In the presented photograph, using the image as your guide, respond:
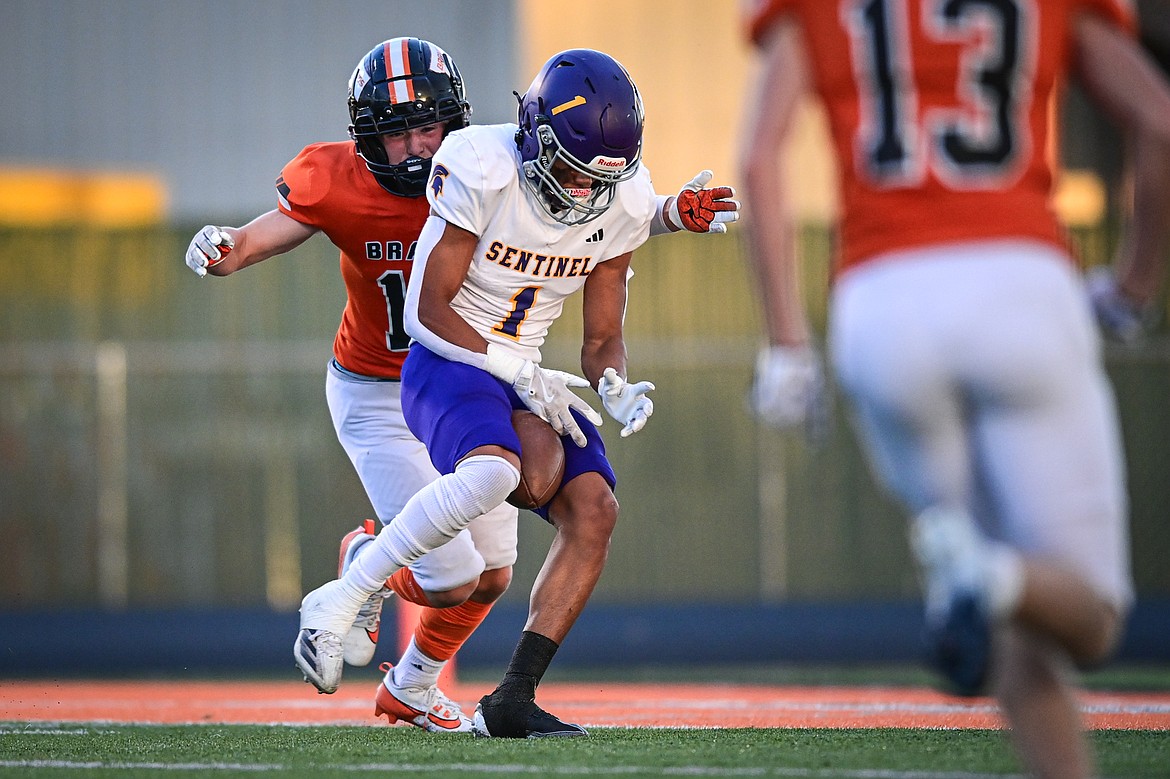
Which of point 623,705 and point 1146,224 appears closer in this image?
point 1146,224

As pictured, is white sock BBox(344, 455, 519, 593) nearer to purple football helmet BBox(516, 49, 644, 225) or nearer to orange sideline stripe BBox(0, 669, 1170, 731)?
purple football helmet BBox(516, 49, 644, 225)

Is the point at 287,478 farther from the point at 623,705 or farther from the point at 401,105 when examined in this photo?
the point at 401,105

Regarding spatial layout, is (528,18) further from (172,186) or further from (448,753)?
(448,753)

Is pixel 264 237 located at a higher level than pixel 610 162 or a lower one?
lower

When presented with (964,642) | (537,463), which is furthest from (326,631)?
(964,642)

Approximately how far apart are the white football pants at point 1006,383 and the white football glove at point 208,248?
2.64 m

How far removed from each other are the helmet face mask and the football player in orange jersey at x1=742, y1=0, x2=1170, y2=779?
2.24 metres

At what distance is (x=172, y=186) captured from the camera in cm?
1279

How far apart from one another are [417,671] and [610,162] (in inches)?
65.6

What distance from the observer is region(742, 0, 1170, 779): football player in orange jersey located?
7.61 feet

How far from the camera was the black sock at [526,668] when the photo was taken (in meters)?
4.07

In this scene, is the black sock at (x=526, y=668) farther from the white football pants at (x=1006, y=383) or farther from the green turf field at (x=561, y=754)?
the white football pants at (x=1006, y=383)

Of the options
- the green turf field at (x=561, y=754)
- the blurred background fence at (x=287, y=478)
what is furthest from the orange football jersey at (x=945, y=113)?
the blurred background fence at (x=287, y=478)

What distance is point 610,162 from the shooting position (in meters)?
4.09
